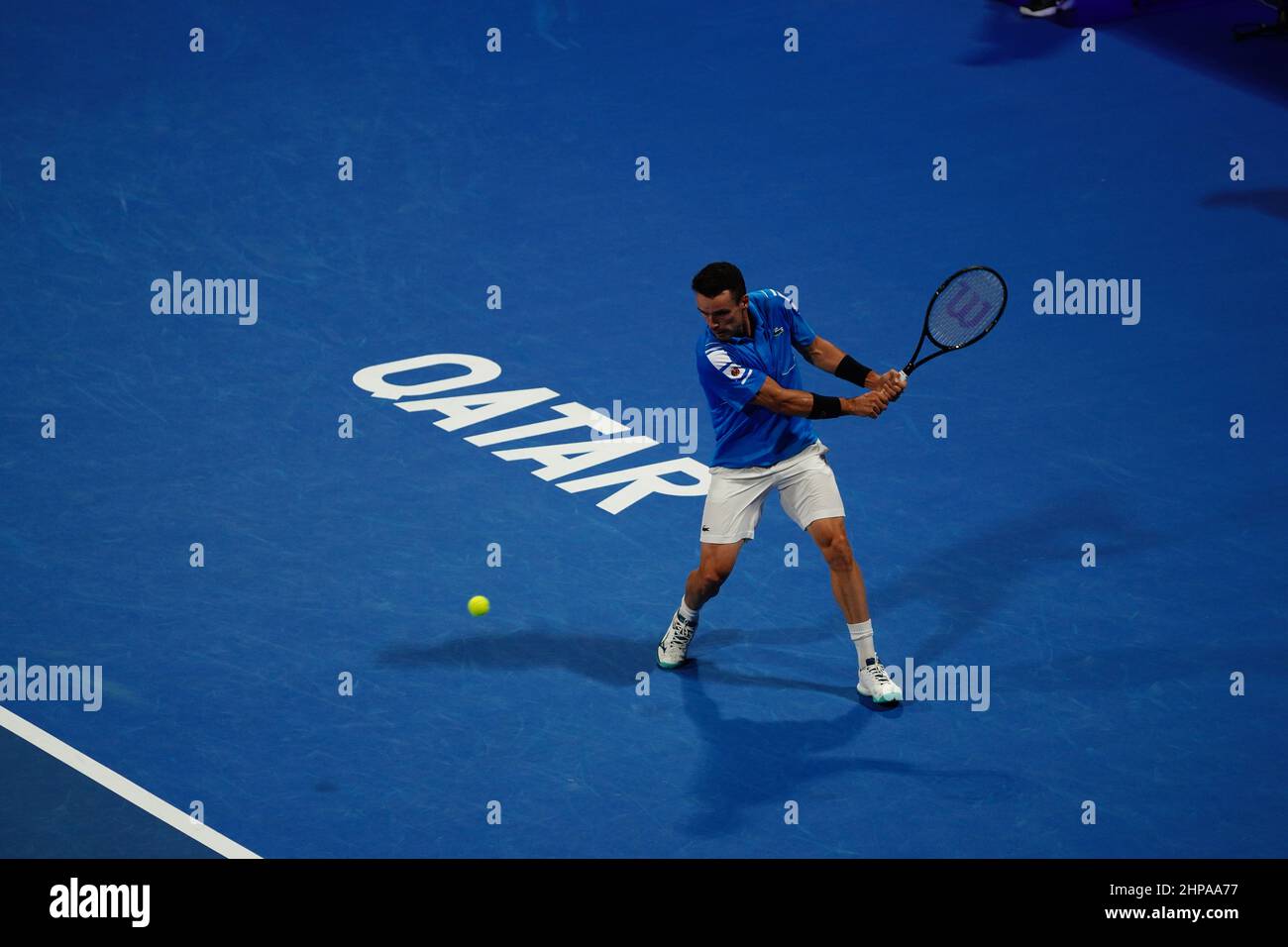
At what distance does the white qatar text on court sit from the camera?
12.2 metres

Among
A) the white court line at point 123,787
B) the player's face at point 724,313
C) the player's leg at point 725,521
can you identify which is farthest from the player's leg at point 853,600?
the white court line at point 123,787

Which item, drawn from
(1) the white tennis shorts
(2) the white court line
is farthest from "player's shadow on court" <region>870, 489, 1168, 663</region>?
(2) the white court line

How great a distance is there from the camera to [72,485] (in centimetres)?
1221

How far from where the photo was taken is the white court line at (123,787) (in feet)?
29.4

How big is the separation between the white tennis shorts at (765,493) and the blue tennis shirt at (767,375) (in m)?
0.06

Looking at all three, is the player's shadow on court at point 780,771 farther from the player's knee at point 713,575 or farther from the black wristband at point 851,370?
the black wristband at point 851,370


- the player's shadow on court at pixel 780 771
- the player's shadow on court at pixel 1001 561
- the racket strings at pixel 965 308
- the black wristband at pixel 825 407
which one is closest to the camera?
the player's shadow on court at pixel 780 771

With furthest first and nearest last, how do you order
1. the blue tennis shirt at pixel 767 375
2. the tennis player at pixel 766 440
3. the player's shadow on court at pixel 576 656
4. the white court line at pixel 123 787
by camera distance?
1. the player's shadow on court at pixel 576 656
2. the blue tennis shirt at pixel 767 375
3. the tennis player at pixel 766 440
4. the white court line at pixel 123 787

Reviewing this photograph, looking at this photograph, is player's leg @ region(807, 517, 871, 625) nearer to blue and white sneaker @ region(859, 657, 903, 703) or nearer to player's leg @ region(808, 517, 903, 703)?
player's leg @ region(808, 517, 903, 703)

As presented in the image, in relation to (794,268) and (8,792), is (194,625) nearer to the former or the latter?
(8,792)

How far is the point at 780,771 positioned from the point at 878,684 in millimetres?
842

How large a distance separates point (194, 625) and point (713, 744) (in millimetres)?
3242

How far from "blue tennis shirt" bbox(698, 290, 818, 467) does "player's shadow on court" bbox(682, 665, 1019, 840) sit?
4.67 ft

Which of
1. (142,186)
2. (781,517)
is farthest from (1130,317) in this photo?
(142,186)
